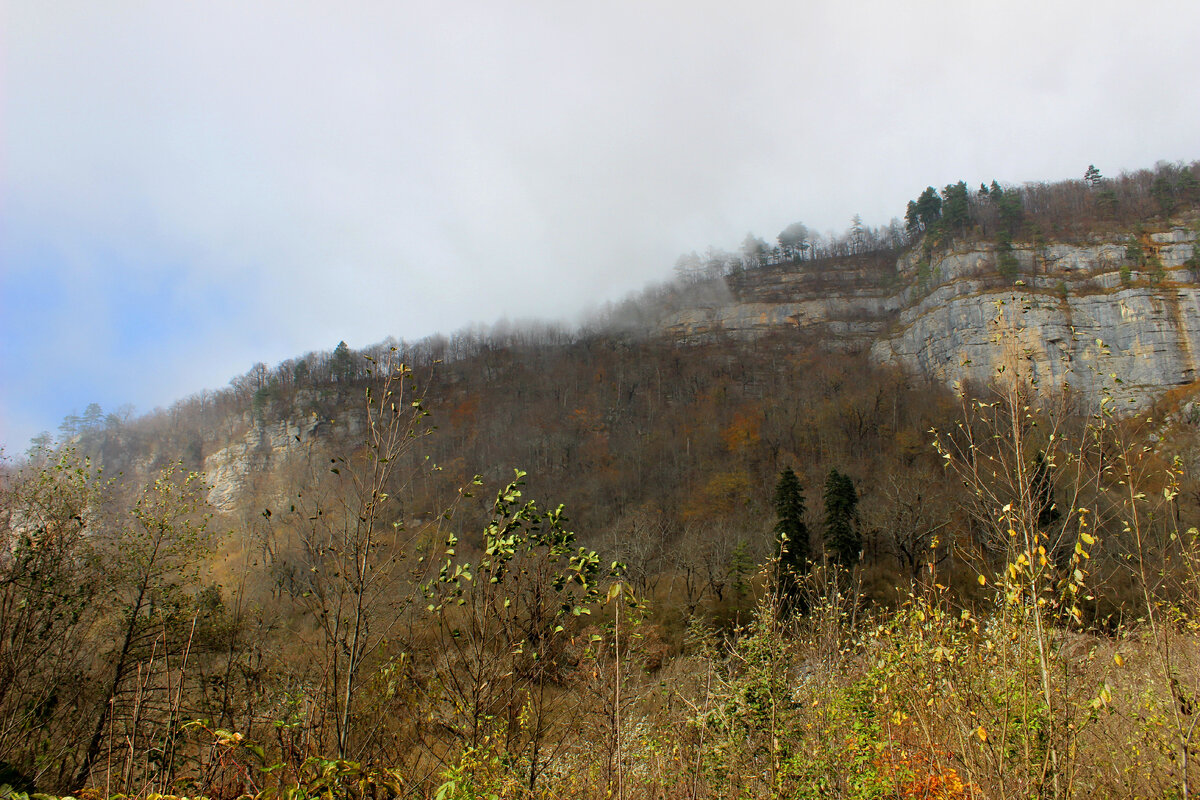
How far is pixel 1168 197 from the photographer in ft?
226

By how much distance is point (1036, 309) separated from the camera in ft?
149

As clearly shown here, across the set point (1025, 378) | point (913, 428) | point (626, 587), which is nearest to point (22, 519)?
point (626, 587)

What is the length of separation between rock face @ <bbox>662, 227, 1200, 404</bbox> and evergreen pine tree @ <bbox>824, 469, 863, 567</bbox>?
754 inches

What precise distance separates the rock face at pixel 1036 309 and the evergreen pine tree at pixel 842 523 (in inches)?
754

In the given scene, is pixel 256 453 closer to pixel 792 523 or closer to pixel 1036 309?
pixel 792 523

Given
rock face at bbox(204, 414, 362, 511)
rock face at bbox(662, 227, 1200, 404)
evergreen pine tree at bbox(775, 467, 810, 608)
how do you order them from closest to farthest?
evergreen pine tree at bbox(775, 467, 810, 608) → rock face at bbox(662, 227, 1200, 404) → rock face at bbox(204, 414, 362, 511)

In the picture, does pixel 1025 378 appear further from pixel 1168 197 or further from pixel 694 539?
pixel 1168 197

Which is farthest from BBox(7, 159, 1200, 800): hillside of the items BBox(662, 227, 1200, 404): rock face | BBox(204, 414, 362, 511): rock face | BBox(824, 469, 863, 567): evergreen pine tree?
BBox(204, 414, 362, 511): rock face

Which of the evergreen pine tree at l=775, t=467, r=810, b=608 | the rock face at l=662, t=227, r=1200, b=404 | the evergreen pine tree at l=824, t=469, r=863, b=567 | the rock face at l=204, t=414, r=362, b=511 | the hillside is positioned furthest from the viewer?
the rock face at l=204, t=414, r=362, b=511

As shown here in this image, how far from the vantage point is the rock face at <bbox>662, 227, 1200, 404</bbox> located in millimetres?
56688

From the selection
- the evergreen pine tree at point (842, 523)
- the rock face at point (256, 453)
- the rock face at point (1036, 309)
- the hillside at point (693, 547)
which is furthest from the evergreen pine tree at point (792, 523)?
the rock face at point (256, 453)

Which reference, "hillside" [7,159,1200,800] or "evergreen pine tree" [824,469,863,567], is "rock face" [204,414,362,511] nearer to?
"hillside" [7,159,1200,800]

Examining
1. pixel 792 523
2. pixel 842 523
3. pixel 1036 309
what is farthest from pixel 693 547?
pixel 1036 309

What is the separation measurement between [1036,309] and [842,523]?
29.1 meters
